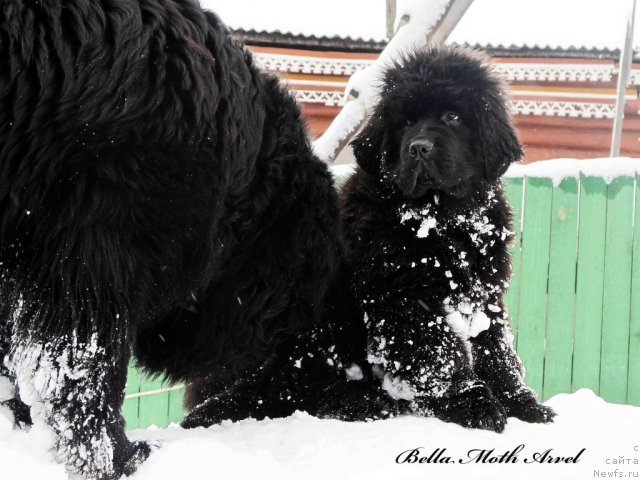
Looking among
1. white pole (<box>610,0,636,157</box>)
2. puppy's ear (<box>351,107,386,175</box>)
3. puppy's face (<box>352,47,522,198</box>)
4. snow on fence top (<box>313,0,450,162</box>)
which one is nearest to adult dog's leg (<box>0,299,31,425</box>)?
puppy's face (<box>352,47,522,198</box>)

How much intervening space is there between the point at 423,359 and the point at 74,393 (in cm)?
128

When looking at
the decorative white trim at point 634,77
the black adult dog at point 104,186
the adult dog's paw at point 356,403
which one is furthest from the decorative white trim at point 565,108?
the black adult dog at point 104,186

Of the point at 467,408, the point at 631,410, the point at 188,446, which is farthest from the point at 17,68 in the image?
the point at 631,410

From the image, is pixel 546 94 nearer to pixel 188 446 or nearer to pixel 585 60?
pixel 585 60

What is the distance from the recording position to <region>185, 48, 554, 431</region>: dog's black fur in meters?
2.51

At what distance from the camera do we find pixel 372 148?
9.61 feet

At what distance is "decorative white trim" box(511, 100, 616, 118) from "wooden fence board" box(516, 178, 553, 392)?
14.4 feet

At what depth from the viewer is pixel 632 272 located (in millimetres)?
4539

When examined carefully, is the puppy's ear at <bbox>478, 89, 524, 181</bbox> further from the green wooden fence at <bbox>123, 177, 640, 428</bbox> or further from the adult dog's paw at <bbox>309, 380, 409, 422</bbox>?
the green wooden fence at <bbox>123, 177, 640, 428</bbox>

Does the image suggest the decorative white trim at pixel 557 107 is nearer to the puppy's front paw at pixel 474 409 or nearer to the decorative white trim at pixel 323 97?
the decorative white trim at pixel 323 97

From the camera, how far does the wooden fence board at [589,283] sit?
4574 millimetres

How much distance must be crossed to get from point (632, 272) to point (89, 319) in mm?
3924

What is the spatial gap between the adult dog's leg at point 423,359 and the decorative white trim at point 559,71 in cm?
659

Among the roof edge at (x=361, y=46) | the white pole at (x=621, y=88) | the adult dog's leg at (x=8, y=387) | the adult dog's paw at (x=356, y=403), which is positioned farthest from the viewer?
the roof edge at (x=361, y=46)
